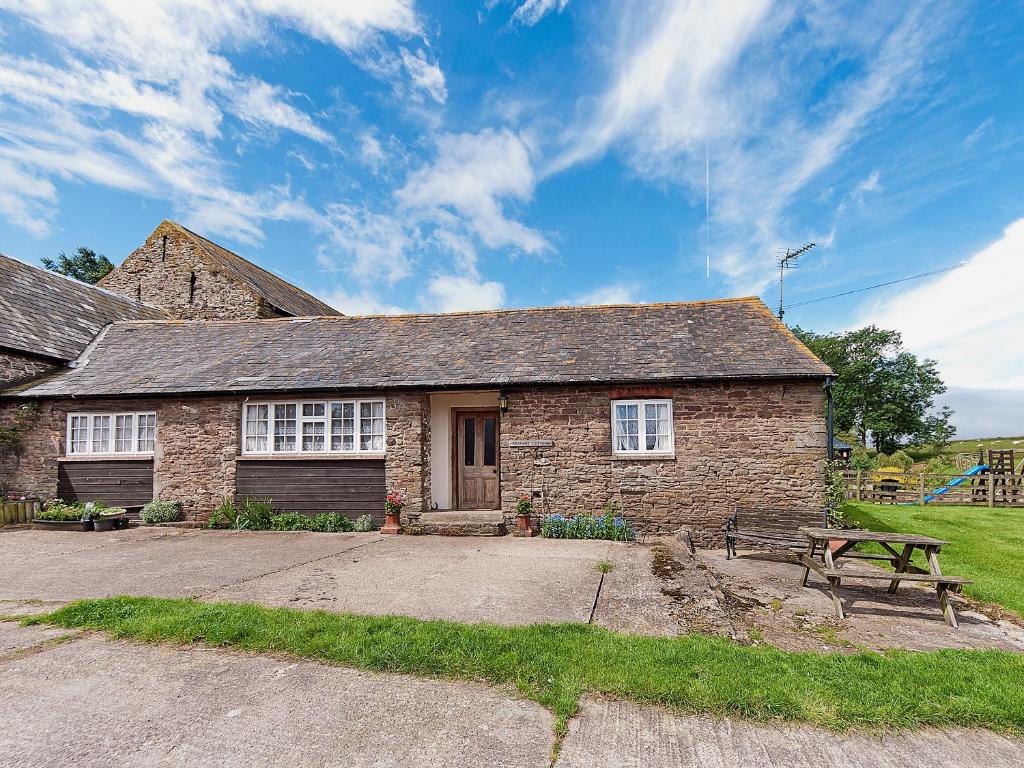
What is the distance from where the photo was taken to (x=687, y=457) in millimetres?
11070

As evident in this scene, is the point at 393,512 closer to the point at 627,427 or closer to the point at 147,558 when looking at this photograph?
the point at 147,558

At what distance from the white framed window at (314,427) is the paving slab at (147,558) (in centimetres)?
199

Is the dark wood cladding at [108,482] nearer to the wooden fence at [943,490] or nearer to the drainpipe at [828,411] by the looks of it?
the drainpipe at [828,411]

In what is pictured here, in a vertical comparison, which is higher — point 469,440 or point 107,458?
point 469,440

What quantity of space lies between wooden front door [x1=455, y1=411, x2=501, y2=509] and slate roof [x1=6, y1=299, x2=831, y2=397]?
171 centimetres

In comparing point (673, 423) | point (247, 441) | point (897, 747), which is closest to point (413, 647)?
point (897, 747)

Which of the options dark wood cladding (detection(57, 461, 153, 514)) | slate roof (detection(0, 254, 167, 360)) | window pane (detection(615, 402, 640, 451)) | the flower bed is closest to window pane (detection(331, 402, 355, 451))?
dark wood cladding (detection(57, 461, 153, 514))

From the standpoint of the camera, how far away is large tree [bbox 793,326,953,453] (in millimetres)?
42688

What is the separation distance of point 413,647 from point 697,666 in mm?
2306

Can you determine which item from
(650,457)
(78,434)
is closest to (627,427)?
(650,457)

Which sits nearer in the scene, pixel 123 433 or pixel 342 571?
Answer: pixel 342 571

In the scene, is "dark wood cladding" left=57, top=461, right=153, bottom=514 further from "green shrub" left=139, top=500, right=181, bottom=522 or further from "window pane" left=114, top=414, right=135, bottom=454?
"green shrub" left=139, top=500, right=181, bottom=522

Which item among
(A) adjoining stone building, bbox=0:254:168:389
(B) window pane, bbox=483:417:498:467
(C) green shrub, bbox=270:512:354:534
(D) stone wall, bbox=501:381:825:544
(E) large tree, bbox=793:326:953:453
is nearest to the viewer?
(D) stone wall, bbox=501:381:825:544

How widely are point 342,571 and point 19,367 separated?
1223 centimetres
